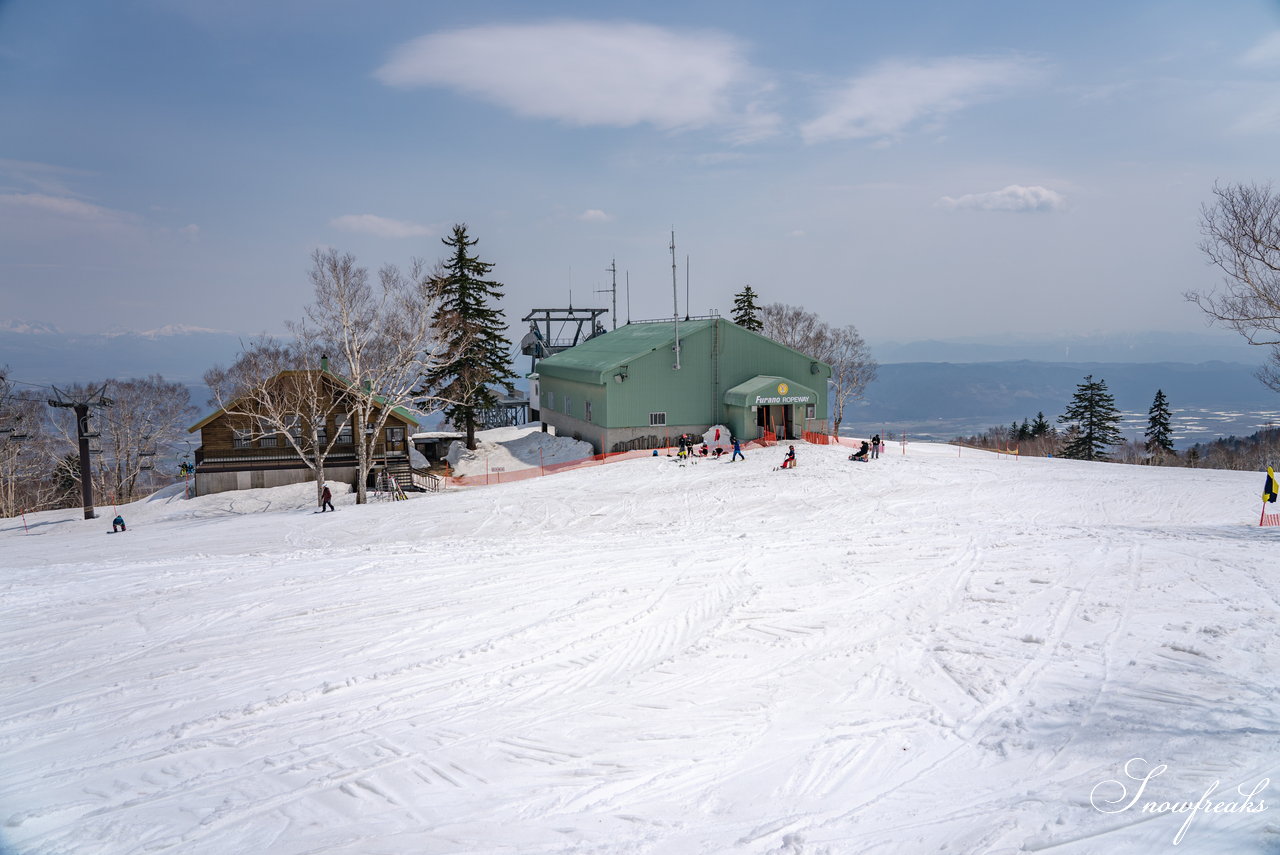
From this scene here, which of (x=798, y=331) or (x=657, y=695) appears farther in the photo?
(x=798, y=331)

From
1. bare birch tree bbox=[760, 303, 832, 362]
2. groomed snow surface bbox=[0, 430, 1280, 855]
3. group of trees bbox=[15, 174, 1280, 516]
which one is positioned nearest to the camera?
groomed snow surface bbox=[0, 430, 1280, 855]

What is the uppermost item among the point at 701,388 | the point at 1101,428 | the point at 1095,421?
the point at 701,388

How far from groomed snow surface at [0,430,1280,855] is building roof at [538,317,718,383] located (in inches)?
772

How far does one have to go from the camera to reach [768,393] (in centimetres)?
3472

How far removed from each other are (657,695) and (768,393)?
2708cm

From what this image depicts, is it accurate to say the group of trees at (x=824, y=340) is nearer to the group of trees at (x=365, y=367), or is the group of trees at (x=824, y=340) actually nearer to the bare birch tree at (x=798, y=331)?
the bare birch tree at (x=798, y=331)

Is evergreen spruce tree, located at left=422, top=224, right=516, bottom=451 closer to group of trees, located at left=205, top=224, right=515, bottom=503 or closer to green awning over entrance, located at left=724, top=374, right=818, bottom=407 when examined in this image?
group of trees, located at left=205, top=224, right=515, bottom=503

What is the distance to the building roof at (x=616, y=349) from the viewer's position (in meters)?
36.2

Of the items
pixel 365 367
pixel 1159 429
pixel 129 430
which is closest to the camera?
pixel 365 367

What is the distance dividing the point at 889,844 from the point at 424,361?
2819 cm

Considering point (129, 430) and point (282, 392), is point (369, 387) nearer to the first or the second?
point (282, 392)

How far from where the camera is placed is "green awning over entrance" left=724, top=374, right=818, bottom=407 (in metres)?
34.6

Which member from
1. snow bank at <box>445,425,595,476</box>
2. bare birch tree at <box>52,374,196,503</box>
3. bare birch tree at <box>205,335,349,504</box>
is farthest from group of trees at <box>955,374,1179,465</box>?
bare birch tree at <box>52,374,196,503</box>

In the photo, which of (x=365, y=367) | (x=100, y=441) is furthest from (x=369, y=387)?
(x=100, y=441)
